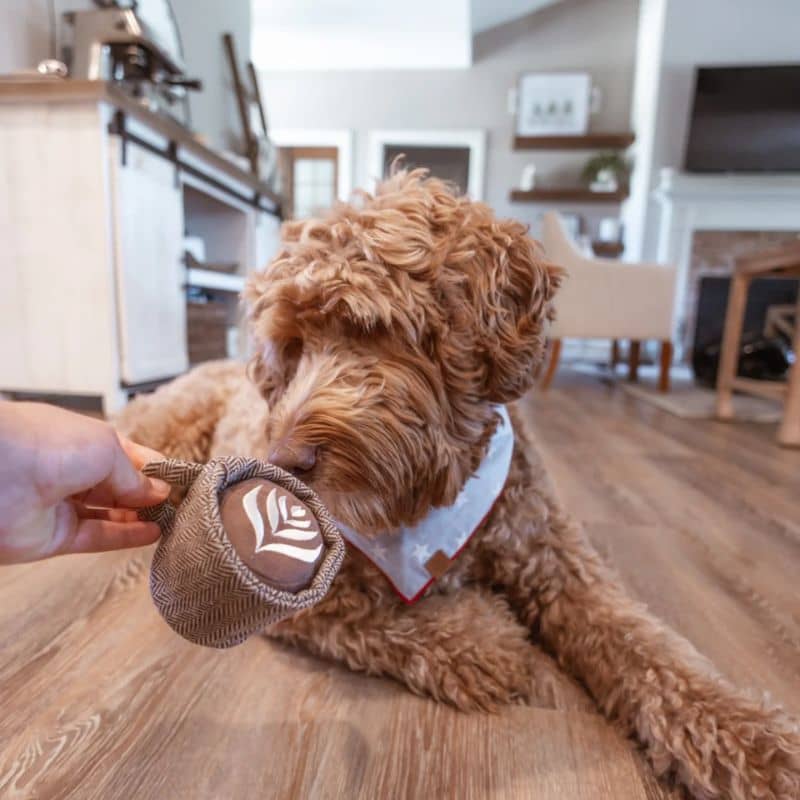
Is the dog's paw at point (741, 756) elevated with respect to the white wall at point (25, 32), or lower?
lower

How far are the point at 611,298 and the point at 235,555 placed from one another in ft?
16.3

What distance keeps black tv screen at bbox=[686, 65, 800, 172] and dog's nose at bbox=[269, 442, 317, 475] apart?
739cm

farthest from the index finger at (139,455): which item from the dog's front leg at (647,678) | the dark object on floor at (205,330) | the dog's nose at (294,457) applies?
the dark object on floor at (205,330)

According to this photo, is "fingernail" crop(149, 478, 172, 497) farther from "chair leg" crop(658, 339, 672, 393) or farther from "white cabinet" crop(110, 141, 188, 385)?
"chair leg" crop(658, 339, 672, 393)

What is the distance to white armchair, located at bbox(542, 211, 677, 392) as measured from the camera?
16.1ft

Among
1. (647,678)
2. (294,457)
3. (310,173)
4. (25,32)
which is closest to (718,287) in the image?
(310,173)

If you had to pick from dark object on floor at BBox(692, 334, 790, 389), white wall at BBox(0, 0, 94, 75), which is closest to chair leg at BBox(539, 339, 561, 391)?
dark object on floor at BBox(692, 334, 790, 389)

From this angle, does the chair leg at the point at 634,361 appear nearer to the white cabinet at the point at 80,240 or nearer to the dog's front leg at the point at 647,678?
the white cabinet at the point at 80,240

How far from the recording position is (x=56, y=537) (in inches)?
24.1

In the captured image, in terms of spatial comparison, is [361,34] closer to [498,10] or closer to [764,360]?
[498,10]

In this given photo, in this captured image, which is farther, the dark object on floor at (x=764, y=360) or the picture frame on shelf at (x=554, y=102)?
the picture frame on shelf at (x=554, y=102)

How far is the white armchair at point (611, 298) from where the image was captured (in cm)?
490

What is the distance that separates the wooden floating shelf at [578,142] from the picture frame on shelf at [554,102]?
0.08 meters

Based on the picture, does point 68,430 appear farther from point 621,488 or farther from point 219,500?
point 621,488
